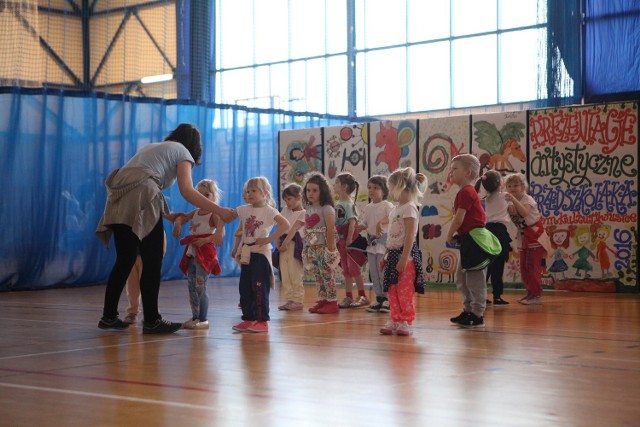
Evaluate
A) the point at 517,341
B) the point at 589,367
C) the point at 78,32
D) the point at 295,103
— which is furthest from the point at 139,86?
the point at 589,367

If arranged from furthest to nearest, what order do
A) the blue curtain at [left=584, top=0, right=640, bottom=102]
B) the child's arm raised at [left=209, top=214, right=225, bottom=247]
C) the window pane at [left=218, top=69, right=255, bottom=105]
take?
the window pane at [left=218, top=69, right=255, bottom=105] < the blue curtain at [left=584, top=0, right=640, bottom=102] < the child's arm raised at [left=209, top=214, right=225, bottom=247]

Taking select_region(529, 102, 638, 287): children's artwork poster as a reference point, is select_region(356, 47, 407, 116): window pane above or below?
above

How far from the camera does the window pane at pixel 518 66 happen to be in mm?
14719

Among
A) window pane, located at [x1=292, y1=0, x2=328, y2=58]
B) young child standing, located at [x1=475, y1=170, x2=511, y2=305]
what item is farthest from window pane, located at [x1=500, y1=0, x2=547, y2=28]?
young child standing, located at [x1=475, y1=170, x2=511, y2=305]

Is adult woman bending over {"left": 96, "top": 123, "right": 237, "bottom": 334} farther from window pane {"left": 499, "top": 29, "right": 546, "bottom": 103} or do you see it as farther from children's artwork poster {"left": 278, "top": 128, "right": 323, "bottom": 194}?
window pane {"left": 499, "top": 29, "right": 546, "bottom": 103}

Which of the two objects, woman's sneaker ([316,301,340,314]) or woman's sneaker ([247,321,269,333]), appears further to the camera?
woman's sneaker ([316,301,340,314])

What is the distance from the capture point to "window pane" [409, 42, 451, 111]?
1583 cm

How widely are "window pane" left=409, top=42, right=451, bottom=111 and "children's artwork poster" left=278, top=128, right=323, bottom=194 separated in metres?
4.56

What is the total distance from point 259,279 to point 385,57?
1095 cm

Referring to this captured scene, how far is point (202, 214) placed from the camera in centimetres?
667

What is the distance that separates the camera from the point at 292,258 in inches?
327

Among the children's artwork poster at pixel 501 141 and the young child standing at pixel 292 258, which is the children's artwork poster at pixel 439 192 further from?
the young child standing at pixel 292 258

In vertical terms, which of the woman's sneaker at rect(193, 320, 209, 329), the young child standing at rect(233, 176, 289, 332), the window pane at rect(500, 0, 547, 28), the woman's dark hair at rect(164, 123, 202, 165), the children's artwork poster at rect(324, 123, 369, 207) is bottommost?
the woman's sneaker at rect(193, 320, 209, 329)

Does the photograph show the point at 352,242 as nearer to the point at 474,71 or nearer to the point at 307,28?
the point at 474,71
